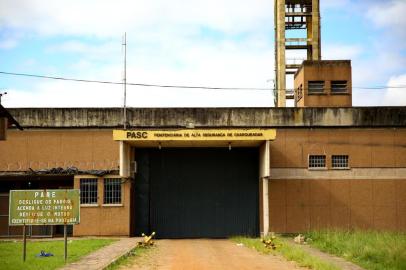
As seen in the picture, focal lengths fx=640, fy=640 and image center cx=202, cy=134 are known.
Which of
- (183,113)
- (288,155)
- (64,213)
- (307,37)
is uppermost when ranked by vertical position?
(307,37)

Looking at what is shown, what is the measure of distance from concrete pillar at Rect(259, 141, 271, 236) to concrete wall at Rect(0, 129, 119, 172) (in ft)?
23.0

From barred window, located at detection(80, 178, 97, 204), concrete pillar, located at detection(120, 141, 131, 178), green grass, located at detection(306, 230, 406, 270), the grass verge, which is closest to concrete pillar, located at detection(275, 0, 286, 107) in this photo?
concrete pillar, located at detection(120, 141, 131, 178)

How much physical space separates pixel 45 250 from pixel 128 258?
4.08 meters

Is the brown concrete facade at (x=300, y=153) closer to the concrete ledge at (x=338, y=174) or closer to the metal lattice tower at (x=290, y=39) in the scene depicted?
the concrete ledge at (x=338, y=174)

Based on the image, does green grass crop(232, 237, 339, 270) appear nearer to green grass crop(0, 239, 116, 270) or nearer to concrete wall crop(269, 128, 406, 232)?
concrete wall crop(269, 128, 406, 232)

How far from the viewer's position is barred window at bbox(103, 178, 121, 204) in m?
30.3

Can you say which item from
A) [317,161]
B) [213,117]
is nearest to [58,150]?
[213,117]

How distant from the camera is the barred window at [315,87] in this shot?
4328cm

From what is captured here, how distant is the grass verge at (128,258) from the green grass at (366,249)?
6.64 m

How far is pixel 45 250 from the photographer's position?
22734 mm

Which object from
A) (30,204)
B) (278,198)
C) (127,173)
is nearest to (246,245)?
(278,198)

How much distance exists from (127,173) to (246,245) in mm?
7382

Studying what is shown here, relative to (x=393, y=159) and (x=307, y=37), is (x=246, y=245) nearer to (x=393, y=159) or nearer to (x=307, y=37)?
(x=393, y=159)

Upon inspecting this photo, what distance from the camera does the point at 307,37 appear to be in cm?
5981
